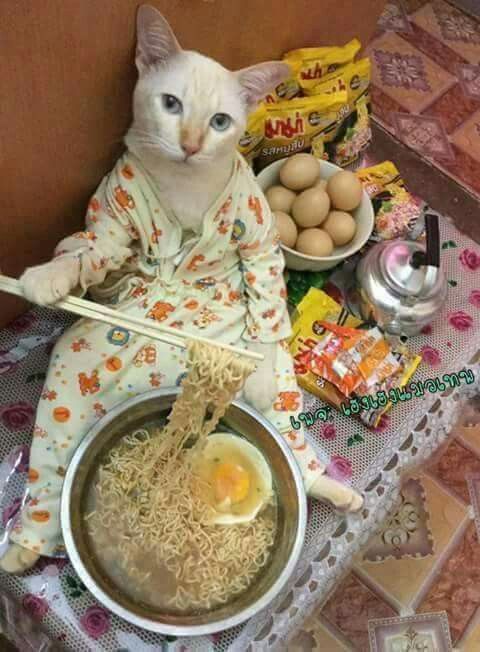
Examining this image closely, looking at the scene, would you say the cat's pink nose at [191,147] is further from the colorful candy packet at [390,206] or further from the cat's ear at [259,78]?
the colorful candy packet at [390,206]

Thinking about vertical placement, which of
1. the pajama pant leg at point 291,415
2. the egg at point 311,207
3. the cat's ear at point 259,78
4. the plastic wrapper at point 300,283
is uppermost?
the cat's ear at point 259,78

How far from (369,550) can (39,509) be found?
805 millimetres

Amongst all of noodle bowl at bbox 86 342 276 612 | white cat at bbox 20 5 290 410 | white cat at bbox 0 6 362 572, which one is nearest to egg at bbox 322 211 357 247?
white cat at bbox 0 6 362 572

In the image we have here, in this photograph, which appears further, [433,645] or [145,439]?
[433,645]

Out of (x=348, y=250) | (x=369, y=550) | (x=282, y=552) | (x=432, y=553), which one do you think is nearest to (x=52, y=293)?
(x=282, y=552)

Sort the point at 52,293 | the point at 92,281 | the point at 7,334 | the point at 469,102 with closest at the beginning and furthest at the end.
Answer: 1. the point at 52,293
2. the point at 92,281
3. the point at 7,334
4. the point at 469,102

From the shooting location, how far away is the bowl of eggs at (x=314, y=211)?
1.33 metres

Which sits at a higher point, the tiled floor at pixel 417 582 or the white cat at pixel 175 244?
the white cat at pixel 175 244

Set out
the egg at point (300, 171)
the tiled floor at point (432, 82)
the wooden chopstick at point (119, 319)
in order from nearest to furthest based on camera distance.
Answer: the wooden chopstick at point (119, 319) → the egg at point (300, 171) → the tiled floor at point (432, 82)

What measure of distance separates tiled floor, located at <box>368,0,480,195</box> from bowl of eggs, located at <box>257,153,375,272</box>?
0.76m

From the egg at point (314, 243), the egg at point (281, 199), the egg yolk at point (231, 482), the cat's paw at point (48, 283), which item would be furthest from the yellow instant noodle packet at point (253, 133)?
the egg yolk at point (231, 482)

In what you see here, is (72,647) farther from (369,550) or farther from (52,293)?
(369,550)

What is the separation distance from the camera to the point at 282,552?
3.35 feet

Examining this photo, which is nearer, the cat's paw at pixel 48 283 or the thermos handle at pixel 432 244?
the cat's paw at pixel 48 283
